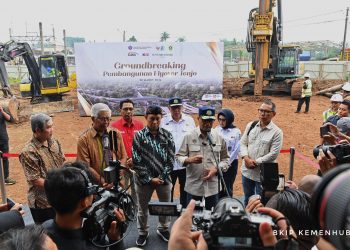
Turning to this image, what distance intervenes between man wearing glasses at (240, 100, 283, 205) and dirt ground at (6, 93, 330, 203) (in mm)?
1620

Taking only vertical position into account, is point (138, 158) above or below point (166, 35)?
below

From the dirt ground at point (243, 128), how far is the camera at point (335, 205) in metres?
4.75

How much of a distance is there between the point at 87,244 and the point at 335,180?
1455 mm

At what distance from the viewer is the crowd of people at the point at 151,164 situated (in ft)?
5.83

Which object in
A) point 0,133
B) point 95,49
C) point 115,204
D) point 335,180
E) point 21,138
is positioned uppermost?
point 95,49

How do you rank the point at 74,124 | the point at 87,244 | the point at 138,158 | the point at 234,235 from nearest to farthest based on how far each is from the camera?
the point at 234,235 < the point at 87,244 < the point at 138,158 < the point at 74,124

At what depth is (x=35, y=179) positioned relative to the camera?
2859 mm

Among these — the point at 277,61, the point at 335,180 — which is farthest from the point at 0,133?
the point at 277,61

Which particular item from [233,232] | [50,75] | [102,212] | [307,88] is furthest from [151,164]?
[50,75]

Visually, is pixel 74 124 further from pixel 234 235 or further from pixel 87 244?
pixel 234 235

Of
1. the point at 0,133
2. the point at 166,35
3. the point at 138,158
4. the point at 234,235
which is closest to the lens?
the point at 234,235

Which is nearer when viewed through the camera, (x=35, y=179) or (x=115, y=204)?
(x=115, y=204)

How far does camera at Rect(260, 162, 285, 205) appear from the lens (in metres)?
2.16

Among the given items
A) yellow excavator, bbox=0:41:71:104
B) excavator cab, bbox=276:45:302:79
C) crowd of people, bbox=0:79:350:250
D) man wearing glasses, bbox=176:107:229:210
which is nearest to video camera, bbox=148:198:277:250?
crowd of people, bbox=0:79:350:250
